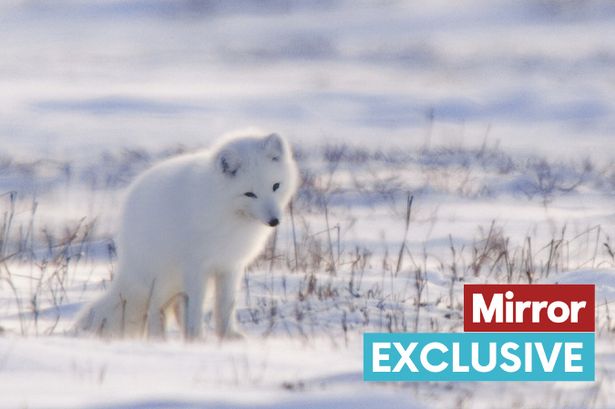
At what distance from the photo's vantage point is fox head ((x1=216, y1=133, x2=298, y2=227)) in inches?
171

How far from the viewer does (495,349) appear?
11.2 ft

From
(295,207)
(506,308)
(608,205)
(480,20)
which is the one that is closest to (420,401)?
(506,308)

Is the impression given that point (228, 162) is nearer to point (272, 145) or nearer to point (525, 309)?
point (272, 145)

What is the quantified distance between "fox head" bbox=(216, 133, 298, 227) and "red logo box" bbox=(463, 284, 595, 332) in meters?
0.76

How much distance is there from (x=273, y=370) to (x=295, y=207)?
4977 mm

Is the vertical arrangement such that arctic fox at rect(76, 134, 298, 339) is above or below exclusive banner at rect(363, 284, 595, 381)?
above

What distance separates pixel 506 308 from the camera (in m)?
4.18

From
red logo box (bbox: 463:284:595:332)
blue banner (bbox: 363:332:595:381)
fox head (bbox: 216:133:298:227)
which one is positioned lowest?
blue banner (bbox: 363:332:595:381)

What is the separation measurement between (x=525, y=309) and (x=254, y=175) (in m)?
1.06

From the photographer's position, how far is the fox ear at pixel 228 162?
14.2 feet

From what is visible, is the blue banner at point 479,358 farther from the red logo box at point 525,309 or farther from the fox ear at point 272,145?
the fox ear at point 272,145

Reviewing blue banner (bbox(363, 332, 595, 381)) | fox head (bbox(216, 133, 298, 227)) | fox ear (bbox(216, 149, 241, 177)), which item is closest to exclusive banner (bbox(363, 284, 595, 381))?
blue banner (bbox(363, 332, 595, 381))

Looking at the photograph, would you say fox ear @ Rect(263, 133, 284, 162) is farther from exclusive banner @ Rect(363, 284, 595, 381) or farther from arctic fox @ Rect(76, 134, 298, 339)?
exclusive banner @ Rect(363, 284, 595, 381)

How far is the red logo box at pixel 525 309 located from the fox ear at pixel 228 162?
0.92 metres
